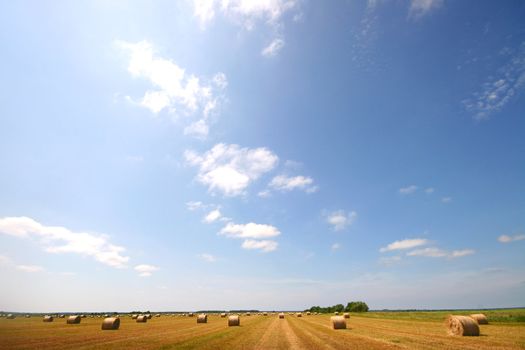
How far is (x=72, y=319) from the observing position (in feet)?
143

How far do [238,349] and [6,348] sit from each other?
10.6 metres

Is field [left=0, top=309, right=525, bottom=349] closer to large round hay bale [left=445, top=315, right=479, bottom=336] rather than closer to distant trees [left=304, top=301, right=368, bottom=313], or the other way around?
large round hay bale [left=445, top=315, right=479, bottom=336]

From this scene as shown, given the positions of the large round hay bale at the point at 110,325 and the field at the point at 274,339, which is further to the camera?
the large round hay bale at the point at 110,325

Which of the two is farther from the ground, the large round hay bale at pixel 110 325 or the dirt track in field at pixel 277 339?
the large round hay bale at pixel 110 325

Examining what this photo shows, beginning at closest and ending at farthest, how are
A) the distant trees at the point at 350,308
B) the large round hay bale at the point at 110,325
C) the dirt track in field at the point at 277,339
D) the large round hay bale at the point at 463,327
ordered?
the dirt track in field at the point at 277,339 → the large round hay bale at the point at 463,327 → the large round hay bale at the point at 110,325 → the distant trees at the point at 350,308

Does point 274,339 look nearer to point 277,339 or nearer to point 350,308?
point 277,339

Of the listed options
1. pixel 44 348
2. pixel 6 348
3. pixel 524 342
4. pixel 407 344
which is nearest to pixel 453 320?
pixel 524 342

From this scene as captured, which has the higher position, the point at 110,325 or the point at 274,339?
the point at 110,325

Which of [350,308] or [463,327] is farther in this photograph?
[350,308]

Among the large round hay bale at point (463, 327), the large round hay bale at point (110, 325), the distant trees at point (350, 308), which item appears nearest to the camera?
the large round hay bale at point (463, 327)

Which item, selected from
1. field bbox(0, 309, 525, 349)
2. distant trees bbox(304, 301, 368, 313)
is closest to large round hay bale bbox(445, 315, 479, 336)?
field bbox(0, 309, 525, 349)

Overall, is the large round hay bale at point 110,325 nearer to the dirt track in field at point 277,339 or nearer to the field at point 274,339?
the field at point 274,339

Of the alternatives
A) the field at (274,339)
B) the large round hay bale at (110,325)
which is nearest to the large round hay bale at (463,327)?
the field at (274,339)

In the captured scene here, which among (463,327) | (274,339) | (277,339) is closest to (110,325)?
(274,339)
